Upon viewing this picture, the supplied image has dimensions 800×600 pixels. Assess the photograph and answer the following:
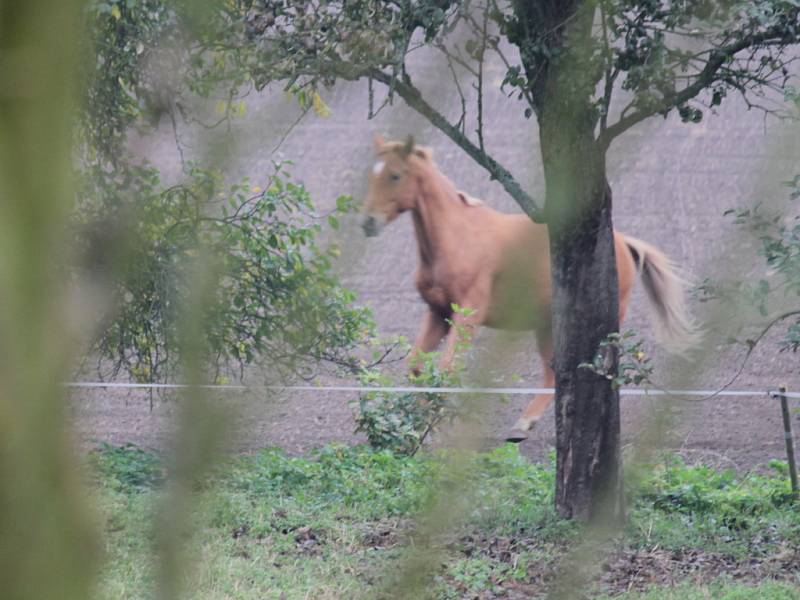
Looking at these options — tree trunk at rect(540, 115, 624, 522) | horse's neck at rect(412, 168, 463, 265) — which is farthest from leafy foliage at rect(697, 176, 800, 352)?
horse's neck at rect(412, 168, 463, 265)

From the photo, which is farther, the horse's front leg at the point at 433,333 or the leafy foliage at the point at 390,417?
the horse's front leg at the point at 433,333

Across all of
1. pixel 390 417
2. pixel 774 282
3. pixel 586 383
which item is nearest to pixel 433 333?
pixel 390 417

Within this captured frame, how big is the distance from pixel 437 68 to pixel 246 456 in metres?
0.17

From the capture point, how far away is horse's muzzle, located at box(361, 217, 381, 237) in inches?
16.6

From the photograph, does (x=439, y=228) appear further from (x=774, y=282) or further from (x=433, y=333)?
(x=774, y=282)

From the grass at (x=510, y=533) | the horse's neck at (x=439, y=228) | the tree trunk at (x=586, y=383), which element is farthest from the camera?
the horse's neck at (x=439, y=228)

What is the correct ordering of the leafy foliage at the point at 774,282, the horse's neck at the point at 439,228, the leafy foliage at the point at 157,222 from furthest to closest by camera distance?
the horse's neck at the point at 439,228 → the leafy foliage at the point at 774,282 → the leafy foliage at the point at 157,222

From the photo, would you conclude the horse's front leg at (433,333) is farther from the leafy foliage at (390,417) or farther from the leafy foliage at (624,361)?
the leafy foliage at (624,361)

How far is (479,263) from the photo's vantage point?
169 cm

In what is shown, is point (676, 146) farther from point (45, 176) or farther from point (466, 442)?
point (45, 176)

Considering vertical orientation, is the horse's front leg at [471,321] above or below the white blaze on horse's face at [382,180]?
below

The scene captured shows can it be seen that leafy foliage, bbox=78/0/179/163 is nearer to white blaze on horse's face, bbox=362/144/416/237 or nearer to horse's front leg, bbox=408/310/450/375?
white blaze on horse's face, bbox=362/144/416/237

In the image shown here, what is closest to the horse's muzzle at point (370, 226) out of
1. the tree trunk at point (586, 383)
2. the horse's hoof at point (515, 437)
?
the horse's hoof at point (515, 437)

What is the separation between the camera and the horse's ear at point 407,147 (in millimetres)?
428
